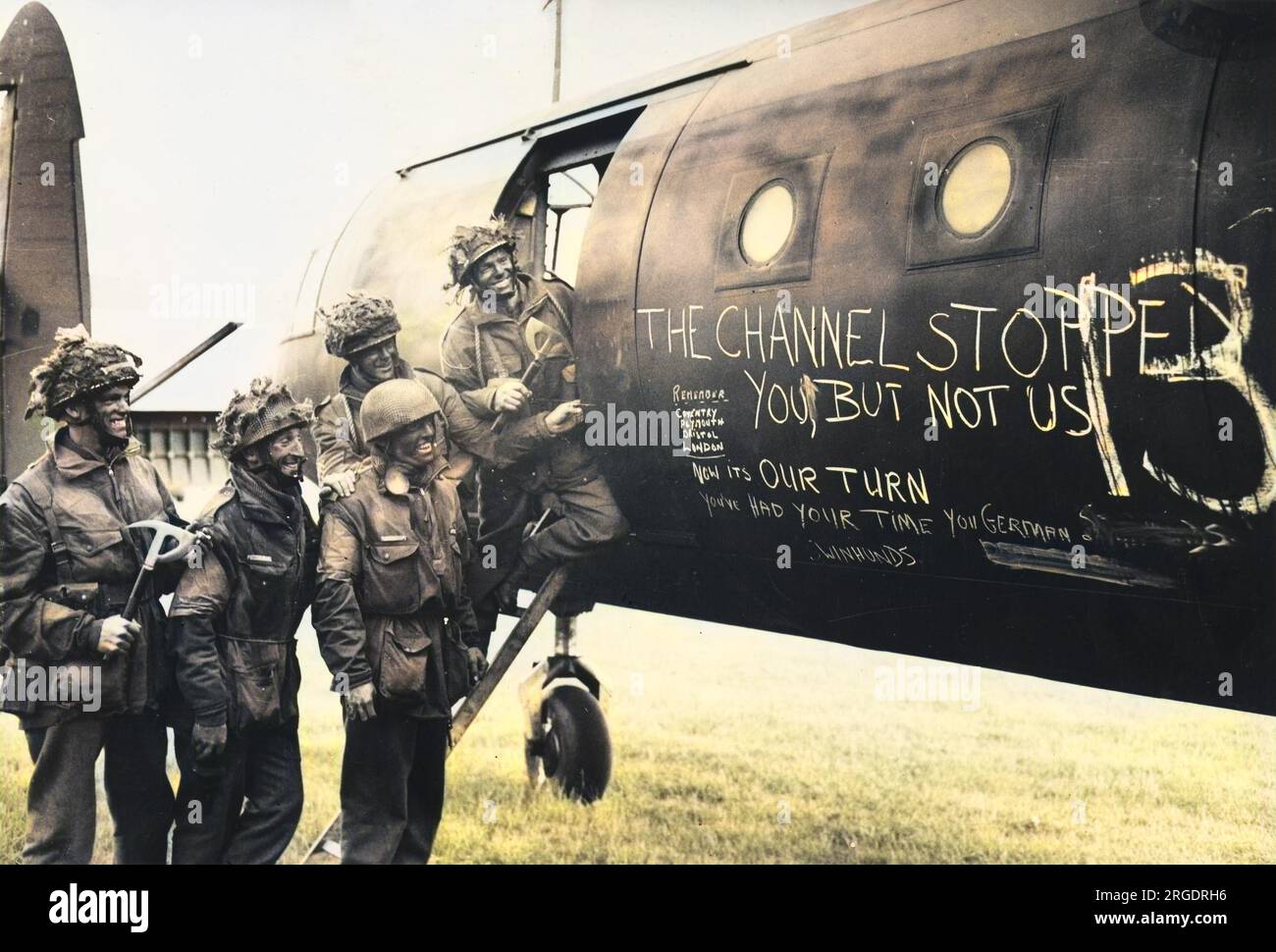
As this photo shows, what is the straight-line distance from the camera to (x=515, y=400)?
5.84m

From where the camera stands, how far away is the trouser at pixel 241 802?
18.1ft

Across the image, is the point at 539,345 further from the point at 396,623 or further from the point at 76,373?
the point at 76,373

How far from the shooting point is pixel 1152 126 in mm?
4027

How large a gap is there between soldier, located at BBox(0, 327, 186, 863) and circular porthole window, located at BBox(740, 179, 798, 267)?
2726 millimetres

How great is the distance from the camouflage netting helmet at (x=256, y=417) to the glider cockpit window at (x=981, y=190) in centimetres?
267

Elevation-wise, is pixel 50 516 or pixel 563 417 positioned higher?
pixel 563 417

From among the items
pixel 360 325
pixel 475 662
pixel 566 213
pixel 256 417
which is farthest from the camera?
pixel 566 213

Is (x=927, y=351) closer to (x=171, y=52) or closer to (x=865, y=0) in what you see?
(x=865, y=0)

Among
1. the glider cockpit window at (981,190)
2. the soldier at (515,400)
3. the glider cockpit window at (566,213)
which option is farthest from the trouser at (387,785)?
the glider cockpit window at (981,190)

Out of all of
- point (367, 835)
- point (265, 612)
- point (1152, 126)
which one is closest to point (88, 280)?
point (265, 612)

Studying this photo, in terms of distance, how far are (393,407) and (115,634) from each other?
1497 mm

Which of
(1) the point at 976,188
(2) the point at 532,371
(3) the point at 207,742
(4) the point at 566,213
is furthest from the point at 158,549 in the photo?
(1) the point at 976,188

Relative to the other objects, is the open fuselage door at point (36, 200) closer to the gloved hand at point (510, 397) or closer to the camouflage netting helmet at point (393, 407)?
the camouflage netting helmet at point (393, 407)
